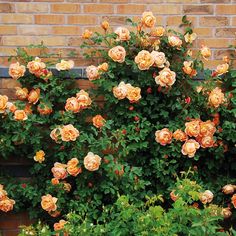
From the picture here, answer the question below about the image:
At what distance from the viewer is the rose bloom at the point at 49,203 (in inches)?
129

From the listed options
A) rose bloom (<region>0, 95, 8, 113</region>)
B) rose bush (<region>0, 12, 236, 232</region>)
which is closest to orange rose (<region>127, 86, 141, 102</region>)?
rose bush (<region>0, 12, 236, 232</region>)

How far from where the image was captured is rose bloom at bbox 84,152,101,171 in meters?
3.17

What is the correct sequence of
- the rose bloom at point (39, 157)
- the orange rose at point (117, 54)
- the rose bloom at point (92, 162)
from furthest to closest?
the rose bloom at point (39, 157)
the orange rose at point (117, 54)
the rose bloom at point (92, 162)

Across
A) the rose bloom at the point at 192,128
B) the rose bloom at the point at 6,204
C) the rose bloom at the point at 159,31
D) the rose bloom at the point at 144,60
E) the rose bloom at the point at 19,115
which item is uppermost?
the rose bloom at the point at 159,31

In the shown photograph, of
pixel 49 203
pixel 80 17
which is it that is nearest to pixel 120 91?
pixel 80 17

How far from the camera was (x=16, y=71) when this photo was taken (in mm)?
3309

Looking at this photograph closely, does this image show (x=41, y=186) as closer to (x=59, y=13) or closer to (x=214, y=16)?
(x=59, y=13)

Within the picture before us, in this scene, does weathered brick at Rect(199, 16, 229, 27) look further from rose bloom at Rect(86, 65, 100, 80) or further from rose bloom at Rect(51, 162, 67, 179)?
rose bloom at Rect(51, 162, 67, 179)

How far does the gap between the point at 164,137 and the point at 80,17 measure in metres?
1.11

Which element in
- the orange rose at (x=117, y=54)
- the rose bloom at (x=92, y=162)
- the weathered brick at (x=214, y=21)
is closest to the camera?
the rose bloom at (x=92, y=162)

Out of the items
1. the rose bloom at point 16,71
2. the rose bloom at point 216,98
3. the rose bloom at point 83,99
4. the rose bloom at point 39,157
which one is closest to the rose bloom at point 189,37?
the rose bloom at point 216,98

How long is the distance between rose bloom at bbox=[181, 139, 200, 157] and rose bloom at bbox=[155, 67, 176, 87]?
44 centimetres

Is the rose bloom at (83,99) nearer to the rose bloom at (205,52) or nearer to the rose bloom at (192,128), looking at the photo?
the rose bloom at (192,128)

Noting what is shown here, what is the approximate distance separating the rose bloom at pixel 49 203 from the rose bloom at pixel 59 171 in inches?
6.4
